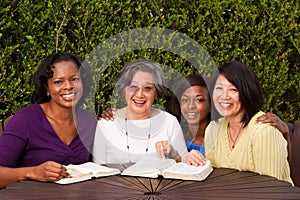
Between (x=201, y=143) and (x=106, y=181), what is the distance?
42.4 inches

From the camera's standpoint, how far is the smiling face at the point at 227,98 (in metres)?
3.22

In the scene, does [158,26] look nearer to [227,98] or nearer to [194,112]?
[194,112]

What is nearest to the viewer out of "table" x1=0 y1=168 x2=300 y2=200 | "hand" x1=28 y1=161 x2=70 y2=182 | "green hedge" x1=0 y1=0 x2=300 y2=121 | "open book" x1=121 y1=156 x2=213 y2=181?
"table" x1=0 y1=168 x2=300 y2=200

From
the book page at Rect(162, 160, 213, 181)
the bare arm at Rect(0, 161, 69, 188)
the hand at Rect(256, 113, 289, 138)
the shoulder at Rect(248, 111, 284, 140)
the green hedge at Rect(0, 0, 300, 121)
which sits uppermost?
the green hedge at Rect(0, 0, 300, 121)

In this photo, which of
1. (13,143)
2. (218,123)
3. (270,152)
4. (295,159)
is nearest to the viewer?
(270,152)

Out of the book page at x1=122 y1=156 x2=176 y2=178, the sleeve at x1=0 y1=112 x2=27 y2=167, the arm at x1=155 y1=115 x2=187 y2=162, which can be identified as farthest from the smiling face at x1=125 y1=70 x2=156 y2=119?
the sleeve at x1=0 y1=112 x2=27 y2=167

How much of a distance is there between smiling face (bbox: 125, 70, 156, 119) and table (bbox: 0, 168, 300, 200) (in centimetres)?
57

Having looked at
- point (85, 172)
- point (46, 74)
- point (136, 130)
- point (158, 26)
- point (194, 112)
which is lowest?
point (85, 172)

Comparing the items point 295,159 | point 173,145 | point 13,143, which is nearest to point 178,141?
point 173,145

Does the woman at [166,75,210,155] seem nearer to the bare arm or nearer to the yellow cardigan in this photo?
the yellow cardigan

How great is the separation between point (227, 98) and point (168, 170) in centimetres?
57

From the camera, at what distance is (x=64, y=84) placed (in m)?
3.43

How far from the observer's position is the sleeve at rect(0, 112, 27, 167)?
3250mm

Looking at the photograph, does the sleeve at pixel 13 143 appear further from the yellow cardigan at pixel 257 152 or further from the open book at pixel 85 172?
the yellow cardigan at pixel 257 152
